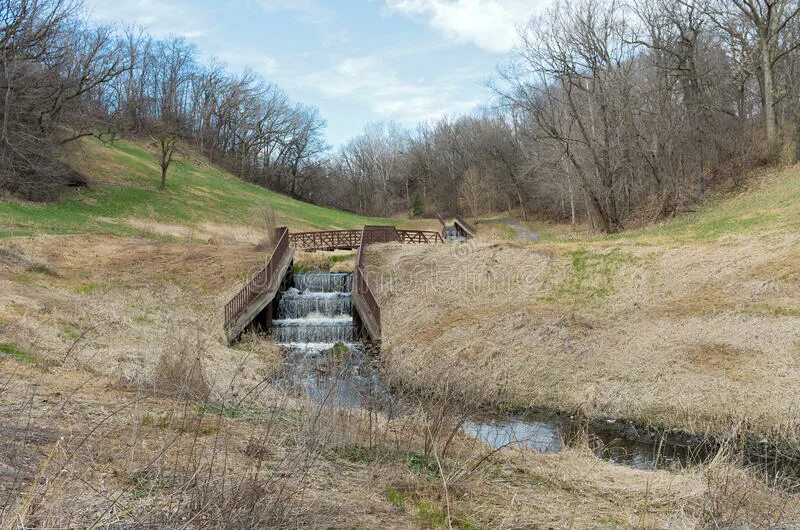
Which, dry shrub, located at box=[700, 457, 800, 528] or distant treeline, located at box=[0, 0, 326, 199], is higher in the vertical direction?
distant treeline, located at box=[0, 0, 326, 199]

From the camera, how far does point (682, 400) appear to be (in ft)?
39.7

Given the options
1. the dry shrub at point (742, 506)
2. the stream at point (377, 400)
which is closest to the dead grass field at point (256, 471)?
the dry shrub at point (742, 506)

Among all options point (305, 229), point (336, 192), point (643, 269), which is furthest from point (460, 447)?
point (336, 192)

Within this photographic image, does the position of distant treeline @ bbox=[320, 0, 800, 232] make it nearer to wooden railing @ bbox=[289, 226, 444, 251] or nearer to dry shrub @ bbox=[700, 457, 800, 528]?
wooden railing @ bbox=[289, 226, 444, 251]

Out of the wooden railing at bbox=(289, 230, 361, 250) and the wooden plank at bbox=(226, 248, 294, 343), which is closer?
the wooden plank at bbox=(226, 248, 294, 343)

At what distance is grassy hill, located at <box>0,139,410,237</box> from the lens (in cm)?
2905

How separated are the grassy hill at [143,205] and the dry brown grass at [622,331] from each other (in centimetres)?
1748

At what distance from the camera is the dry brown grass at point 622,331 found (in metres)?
12.0

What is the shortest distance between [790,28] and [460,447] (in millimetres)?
38711

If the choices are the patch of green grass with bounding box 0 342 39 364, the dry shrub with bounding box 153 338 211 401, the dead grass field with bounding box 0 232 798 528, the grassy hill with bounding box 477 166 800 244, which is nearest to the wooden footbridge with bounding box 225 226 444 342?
Answer: the dead grass field with bounding box 0 232 798 528

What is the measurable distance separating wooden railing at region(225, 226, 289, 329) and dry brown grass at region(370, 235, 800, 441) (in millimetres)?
4301

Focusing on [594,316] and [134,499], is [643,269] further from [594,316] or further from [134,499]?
[134,499]

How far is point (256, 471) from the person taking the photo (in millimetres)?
4816

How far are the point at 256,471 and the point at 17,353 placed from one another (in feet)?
23.4
